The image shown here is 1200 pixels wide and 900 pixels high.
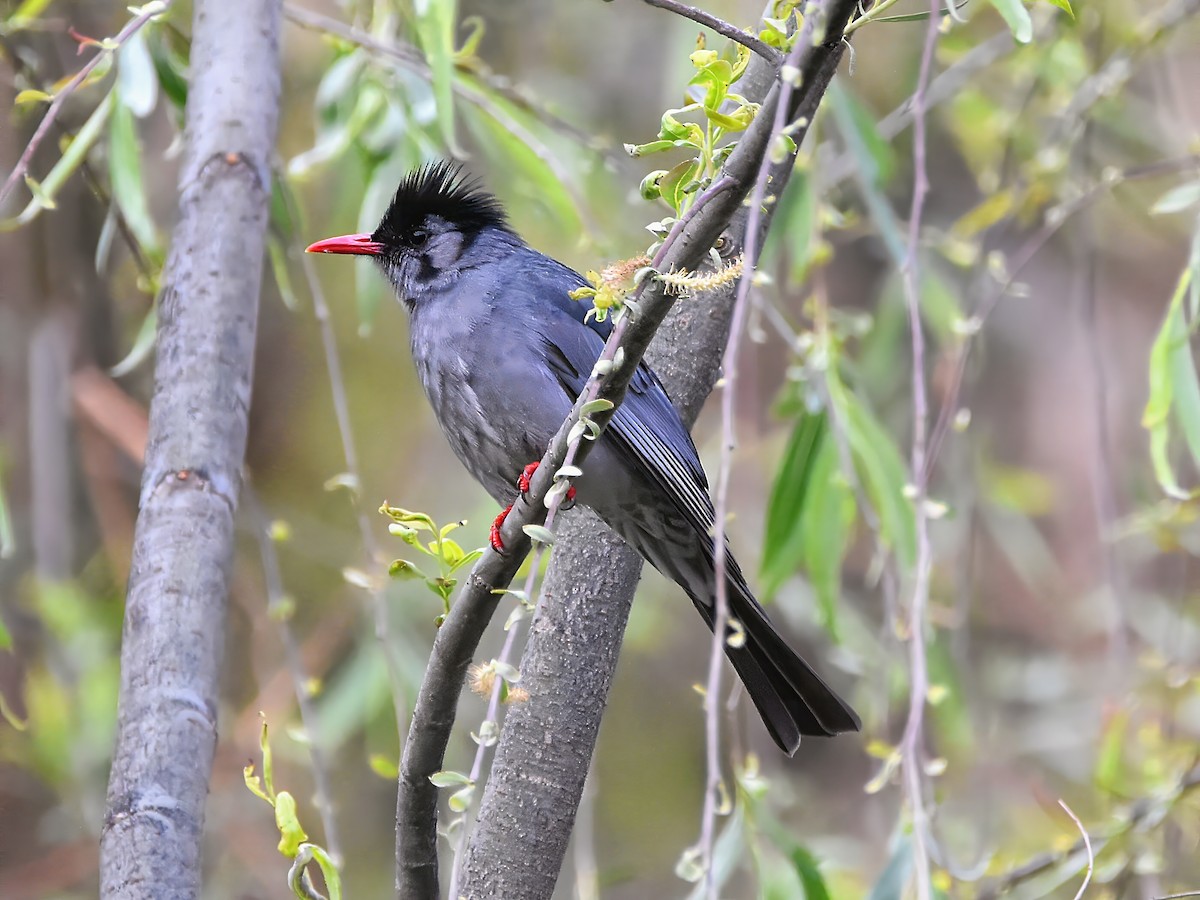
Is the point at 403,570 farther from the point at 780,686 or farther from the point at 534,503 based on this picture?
the point at 780,686

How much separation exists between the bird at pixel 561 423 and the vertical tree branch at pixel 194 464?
450 mm

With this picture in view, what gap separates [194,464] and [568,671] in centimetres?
87

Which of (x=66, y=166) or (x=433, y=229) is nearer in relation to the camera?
(x=66, y=166)

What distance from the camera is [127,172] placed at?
327 cm

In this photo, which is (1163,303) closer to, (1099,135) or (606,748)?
(1099,135)

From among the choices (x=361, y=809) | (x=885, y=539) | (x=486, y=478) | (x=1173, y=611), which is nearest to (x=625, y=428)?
(x=486, y=478)

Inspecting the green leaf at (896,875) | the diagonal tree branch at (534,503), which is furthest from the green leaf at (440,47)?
the green leaf at (896,875)

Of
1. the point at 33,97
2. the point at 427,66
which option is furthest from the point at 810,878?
the point at 33,97

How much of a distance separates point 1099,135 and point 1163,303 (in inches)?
84.3

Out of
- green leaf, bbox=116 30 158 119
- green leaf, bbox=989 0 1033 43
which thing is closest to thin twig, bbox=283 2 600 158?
green leaf, bbox=116 30 158 119

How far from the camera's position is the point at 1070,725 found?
577 cm

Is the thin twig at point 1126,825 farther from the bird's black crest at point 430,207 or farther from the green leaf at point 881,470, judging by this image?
the bird's black crest at point 430,207

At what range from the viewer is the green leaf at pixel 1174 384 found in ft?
9.74

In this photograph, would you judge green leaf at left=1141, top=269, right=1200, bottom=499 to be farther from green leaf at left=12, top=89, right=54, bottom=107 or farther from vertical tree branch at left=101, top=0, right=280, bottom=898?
green leaf at left=12, top=89, right=54, bottom=107
